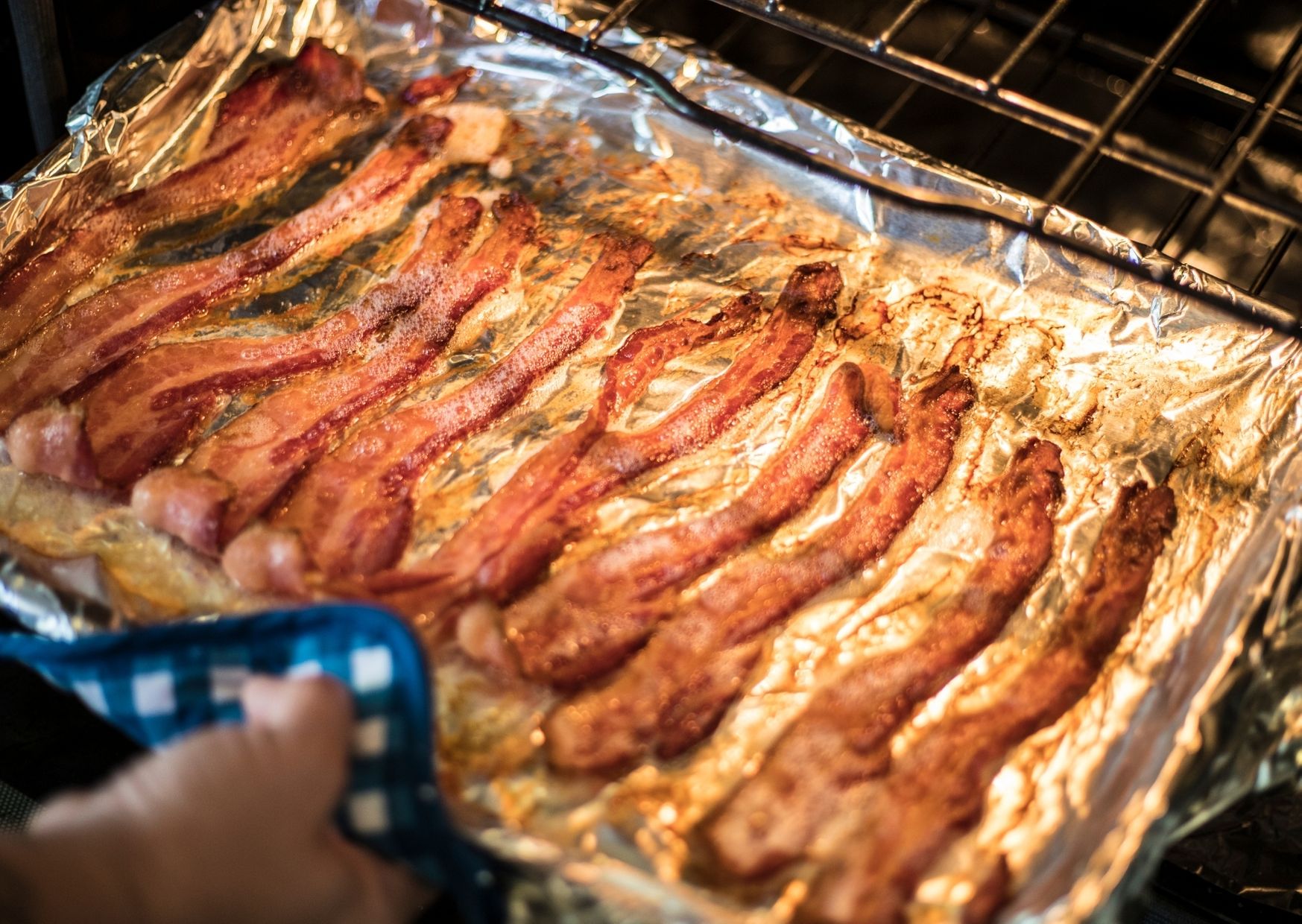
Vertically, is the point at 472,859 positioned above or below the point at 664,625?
below

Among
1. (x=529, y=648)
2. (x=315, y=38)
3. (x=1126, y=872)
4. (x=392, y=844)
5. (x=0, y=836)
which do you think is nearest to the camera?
(x=0, y=836)

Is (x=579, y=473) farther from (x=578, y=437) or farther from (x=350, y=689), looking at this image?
(x=350, y=689)

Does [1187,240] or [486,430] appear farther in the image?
[486,430]

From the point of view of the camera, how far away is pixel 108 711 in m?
1.62

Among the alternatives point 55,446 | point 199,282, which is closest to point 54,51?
point 199,282

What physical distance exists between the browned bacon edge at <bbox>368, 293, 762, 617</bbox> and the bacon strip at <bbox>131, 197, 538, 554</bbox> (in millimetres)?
336

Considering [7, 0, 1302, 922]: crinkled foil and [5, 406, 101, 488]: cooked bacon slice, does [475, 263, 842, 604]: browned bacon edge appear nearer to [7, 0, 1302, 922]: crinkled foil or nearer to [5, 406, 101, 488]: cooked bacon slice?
[7, 0, 1302, 922]: crinkled foil

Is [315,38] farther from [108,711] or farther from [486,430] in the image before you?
[108,711]

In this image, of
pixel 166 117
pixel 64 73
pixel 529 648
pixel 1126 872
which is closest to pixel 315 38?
pixel 166 117

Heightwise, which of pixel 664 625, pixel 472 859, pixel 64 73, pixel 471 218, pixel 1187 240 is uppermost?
pixel 1187 240

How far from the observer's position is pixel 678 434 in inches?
83.4

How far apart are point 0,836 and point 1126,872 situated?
1.44m

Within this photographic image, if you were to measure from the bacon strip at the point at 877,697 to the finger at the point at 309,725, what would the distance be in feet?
1.80

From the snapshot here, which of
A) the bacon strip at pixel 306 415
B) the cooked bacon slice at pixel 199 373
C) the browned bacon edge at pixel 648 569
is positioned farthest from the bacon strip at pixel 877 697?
the cooked bacon slice at pixel 199 373
